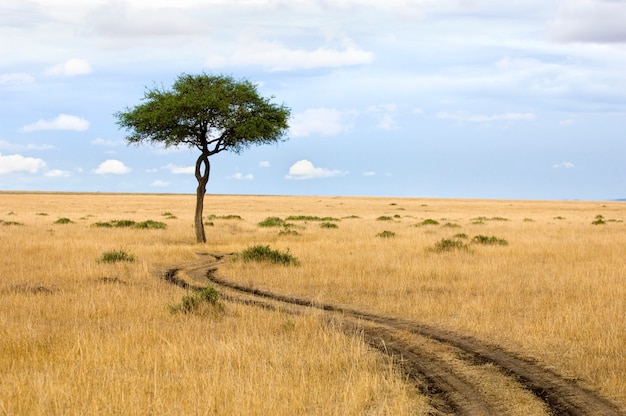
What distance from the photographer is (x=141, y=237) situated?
35000 millimetres

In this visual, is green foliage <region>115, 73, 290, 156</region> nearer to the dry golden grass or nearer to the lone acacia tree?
the lone acacia tree

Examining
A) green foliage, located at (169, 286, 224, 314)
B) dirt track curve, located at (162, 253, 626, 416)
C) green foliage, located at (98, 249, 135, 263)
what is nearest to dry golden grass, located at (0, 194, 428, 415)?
green foliage, located at (169, 286, 224, 314)

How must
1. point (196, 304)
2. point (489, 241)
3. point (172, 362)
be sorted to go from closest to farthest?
point (172, 362)
point (196, 304)
point (489, 241)

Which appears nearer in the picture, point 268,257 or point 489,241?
point 268,257

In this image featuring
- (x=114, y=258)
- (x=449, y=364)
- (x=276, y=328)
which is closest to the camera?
(x=449, y=364)

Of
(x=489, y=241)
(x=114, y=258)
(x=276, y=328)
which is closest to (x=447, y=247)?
(x=489, y=241)

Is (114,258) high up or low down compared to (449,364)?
up

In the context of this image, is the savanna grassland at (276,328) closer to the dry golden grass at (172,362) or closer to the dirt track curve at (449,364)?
the dry golden grass at (172,362)

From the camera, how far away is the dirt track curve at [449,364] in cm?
812

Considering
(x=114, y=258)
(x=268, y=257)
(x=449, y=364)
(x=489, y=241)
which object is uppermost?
(x=489, y=241)

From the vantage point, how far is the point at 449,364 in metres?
10.0

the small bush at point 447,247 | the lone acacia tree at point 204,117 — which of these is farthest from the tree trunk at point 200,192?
the small bush at point 447,247

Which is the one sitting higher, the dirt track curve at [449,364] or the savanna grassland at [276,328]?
the savanna grassland at [276,328]

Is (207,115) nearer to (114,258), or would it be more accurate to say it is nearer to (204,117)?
(204,117)
